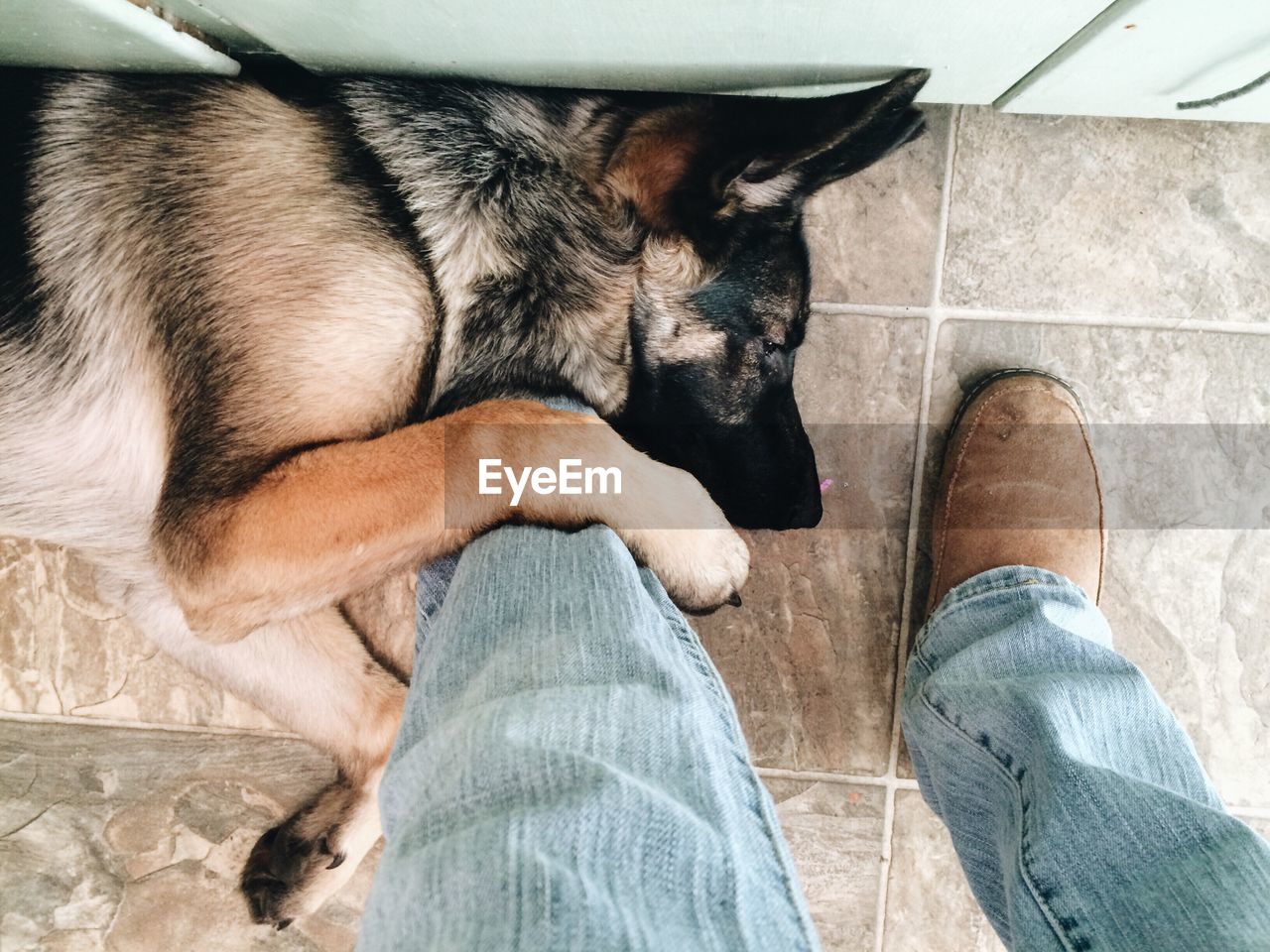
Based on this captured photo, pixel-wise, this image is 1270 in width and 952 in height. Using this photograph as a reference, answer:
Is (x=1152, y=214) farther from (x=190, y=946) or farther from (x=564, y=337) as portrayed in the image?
(x=190, y=946)

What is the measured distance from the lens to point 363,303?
1.25 metres

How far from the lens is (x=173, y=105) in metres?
1.27

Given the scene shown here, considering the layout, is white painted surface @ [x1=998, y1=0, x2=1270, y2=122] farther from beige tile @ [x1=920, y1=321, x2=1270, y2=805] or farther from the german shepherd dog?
beige tile @ [x1=920, y1=321, x2=1270, y2=805]

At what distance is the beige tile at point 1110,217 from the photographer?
68.1 inches

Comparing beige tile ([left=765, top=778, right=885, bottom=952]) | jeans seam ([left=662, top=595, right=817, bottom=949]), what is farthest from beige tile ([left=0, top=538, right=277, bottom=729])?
beige tile ([left=765, top=778, right=885, bottom=952])

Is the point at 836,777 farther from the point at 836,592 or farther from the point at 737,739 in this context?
the point at 737,739

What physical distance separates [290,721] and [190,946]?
0.71 metres

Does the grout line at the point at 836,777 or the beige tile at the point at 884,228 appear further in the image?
the grout line at the point at 836,777

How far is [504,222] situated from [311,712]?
1125 millimetres

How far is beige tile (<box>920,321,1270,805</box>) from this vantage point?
177 centimetres

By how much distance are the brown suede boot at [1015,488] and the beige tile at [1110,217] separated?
22 cm

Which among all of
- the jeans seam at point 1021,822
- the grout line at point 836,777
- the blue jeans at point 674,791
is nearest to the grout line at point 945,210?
the blue jeans at point 674,791

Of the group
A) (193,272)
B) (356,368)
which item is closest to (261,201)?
(193,272)

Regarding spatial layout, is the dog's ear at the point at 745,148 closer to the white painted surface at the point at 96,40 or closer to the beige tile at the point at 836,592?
the beige tile at the point at 836,592
